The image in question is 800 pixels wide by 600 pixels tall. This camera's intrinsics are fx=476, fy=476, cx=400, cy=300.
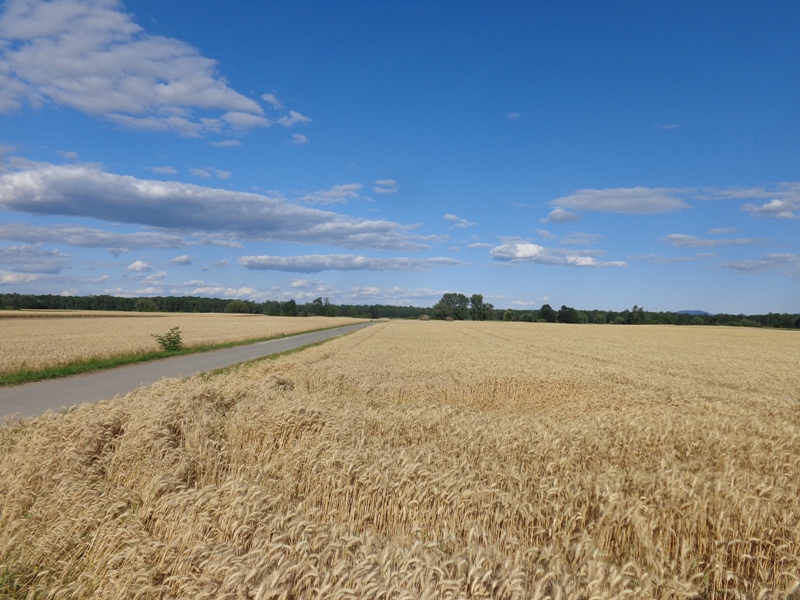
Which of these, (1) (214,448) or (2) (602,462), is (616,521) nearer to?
(2) (602,462)

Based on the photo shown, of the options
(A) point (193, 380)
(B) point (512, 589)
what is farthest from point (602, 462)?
(A) point (193, 380)

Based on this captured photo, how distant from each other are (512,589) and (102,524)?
16.3 feet

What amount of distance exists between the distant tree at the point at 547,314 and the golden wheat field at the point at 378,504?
592 feet

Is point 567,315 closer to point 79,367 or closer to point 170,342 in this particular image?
point 170,342

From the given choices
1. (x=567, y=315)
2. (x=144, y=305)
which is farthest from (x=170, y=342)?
(x=567, y=315)

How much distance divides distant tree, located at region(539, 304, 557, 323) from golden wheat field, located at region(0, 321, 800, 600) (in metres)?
180

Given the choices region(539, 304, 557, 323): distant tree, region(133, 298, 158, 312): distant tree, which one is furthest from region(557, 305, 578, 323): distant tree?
region(133, 298, 158, 312): distant tree

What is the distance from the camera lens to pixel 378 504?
21.5ft

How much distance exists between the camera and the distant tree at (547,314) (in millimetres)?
185250

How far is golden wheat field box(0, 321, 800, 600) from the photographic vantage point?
4590 millimetres

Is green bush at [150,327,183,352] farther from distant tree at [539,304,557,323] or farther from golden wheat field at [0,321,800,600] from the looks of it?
distant tree at [539,304,557,323]

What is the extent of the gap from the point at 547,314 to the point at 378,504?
190 meters

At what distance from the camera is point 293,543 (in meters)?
5.19

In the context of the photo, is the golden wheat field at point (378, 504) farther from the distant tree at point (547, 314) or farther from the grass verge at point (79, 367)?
the distant tree at point (547, 314)
